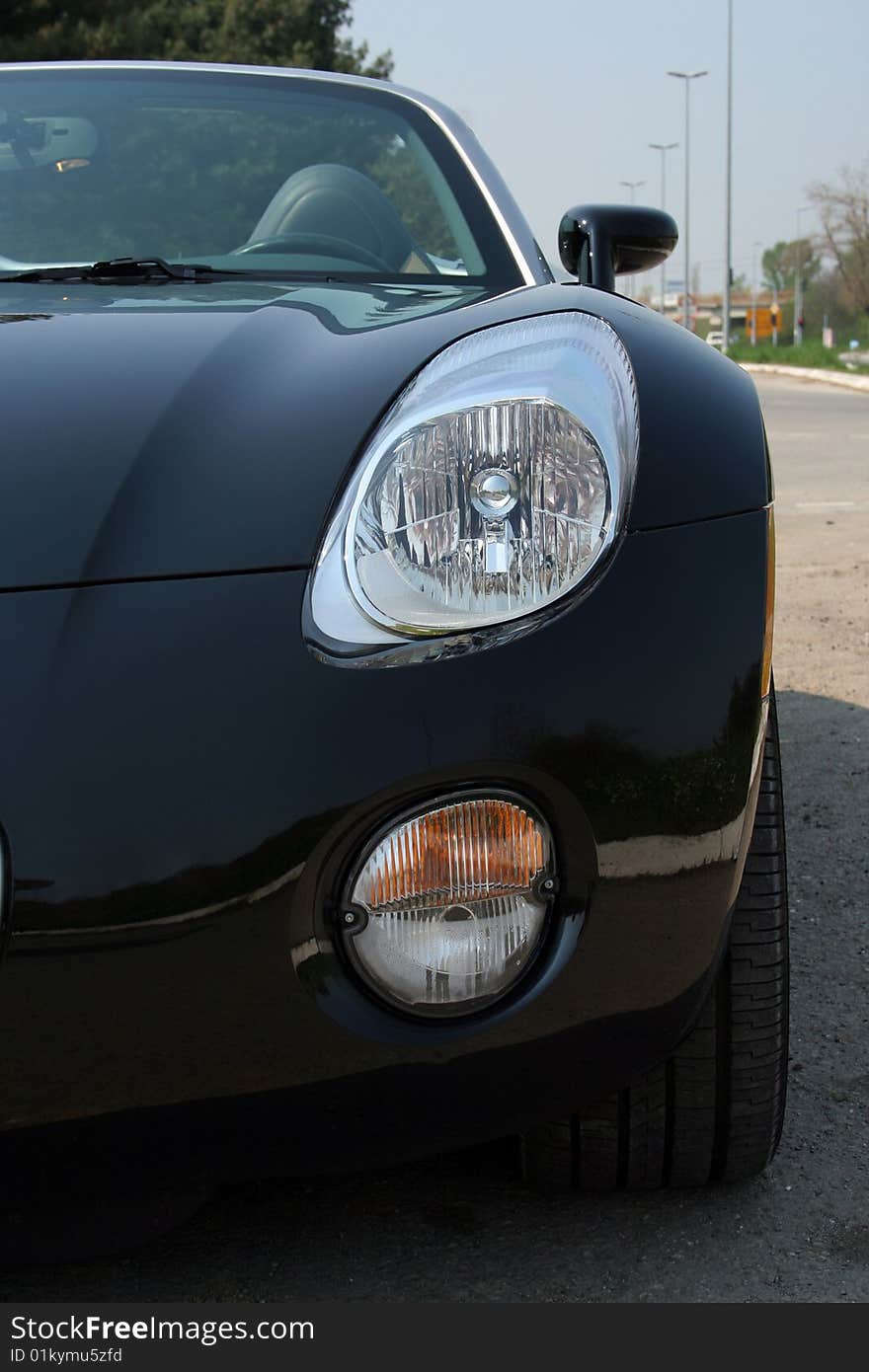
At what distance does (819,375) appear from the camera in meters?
31.1

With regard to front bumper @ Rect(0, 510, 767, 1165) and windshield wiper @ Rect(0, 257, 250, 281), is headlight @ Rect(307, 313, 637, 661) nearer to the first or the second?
front bumper @ Rect(0, 510, 767, 1165)

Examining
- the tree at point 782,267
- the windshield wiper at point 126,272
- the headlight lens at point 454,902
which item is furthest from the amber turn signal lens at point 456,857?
the tree at point 782,267

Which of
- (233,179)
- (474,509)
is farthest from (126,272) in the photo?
(474,509)

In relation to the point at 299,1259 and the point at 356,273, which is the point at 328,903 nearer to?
the point at 299,1259

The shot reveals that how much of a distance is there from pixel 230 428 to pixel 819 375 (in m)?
31.6

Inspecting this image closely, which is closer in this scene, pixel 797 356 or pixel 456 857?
pixel 456 857

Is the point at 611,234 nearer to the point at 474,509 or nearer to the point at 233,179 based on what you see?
the point at 233,179

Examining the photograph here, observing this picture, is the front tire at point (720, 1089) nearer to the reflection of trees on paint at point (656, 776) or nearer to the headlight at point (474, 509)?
the reflection of trees on paint at point (656, 776)

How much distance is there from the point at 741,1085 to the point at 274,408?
0.85 metres

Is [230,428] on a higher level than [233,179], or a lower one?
lower

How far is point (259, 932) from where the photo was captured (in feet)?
3.80

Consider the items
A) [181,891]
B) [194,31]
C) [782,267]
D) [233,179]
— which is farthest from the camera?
[782,267]

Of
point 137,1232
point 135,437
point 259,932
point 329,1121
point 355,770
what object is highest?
point 135,437

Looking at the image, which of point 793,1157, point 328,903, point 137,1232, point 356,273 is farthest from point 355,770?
point 356,273
